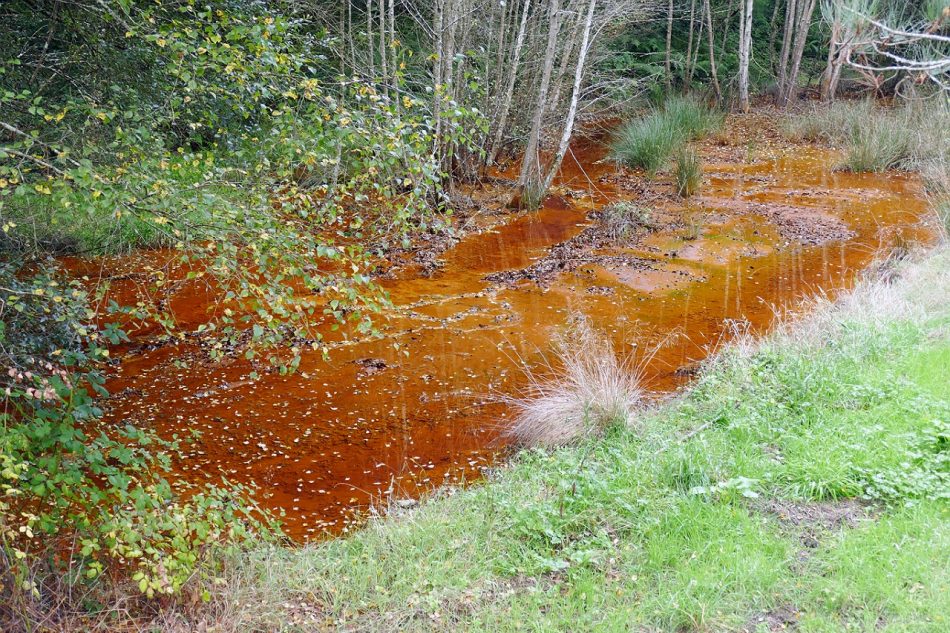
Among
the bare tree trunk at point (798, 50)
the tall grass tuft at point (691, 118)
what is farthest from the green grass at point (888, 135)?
the bare tree trunk at point (798, 50)

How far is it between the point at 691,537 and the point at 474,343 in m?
3.85

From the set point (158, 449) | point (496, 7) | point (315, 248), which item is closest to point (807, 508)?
point (315, 248)

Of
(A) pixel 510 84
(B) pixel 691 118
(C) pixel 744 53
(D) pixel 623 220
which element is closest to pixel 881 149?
(B) pixel 691 118

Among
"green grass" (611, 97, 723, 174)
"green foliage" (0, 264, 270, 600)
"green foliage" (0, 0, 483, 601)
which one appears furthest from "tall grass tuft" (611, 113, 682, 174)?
"green foliage" (0, 264, 270, 600)

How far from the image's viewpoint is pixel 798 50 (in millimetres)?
16656

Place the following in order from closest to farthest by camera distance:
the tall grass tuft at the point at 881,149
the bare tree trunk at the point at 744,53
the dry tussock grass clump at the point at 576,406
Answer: the dry tussock grass clump at the point at 576,406 → the tall grass tuft at the point at 881,149 → the bare tree trunk at the point at 744,53

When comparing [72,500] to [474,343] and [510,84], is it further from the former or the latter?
[510,84]

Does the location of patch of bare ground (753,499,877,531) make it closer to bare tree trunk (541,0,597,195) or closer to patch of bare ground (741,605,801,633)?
patch of bare ground (741,605,801,633)

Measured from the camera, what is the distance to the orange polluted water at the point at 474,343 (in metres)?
4.94

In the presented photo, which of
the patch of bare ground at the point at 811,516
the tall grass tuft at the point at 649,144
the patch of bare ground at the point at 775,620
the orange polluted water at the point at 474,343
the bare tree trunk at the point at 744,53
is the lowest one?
the orange polluted water at the point at 474,343

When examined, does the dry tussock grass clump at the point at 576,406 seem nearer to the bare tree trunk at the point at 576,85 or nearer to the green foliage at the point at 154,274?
the green foliage at the point at 154,274

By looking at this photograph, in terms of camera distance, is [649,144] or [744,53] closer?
[649,144]

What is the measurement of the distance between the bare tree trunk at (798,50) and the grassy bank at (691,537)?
14.4 m

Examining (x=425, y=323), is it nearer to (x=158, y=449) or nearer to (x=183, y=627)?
(x=158, y=449)
